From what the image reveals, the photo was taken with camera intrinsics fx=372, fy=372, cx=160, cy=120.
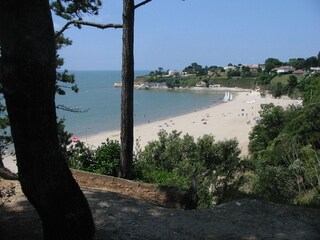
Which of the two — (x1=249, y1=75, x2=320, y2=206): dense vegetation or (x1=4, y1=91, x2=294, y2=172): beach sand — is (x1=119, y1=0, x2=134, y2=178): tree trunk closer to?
(x1=249, y1=75, x2=320, y2=206): dense vegetation

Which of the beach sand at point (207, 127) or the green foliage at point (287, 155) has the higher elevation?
the green foliage at point (287, 155)

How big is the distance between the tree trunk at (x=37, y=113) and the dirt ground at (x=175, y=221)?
1.03 m

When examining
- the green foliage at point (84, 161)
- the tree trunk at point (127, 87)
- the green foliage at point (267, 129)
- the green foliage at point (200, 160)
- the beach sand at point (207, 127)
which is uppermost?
the tree trunk at point (127, 87)

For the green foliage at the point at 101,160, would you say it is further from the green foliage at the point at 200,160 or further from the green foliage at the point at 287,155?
the green foliage at the point at 287,155

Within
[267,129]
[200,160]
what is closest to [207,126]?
[267,129]

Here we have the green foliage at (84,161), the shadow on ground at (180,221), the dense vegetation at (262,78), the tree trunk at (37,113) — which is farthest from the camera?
the dense vegetation at (262,78)

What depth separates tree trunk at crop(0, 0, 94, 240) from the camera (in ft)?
8.70

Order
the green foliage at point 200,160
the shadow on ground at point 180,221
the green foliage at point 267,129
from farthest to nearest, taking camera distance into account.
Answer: the green foliage at point 267,129 < the green foliage at point 200,160 < the shadow on ground at point 180,221

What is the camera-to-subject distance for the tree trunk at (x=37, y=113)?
8.70ft

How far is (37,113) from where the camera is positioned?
2842 millimetres

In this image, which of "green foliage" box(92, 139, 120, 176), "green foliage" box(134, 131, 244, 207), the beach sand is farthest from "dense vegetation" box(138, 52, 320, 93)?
"green foliage" box(92, 139, 120, 176)

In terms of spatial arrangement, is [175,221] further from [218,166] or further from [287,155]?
[287,155]

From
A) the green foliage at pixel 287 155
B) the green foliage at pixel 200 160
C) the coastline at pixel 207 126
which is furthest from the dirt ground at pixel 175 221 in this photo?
the coastline at pixel 207 126

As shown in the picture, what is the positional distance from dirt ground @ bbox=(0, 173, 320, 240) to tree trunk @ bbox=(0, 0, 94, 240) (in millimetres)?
1035
